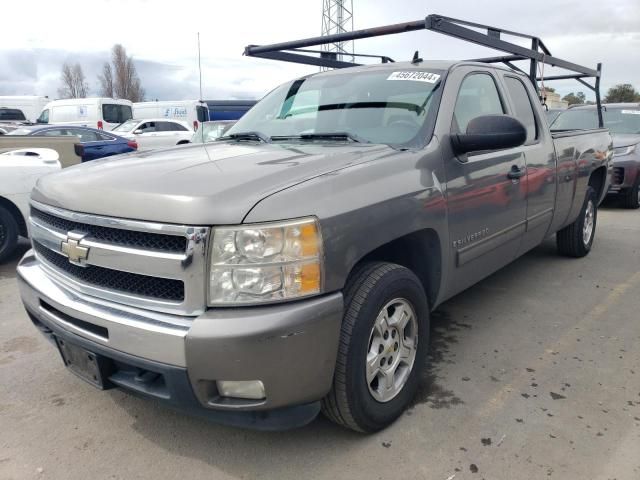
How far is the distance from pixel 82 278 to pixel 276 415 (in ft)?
3.41

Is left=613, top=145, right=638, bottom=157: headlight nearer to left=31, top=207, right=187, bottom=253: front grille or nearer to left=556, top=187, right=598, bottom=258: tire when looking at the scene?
left=556, top=187, right=598, bottom=258: tire

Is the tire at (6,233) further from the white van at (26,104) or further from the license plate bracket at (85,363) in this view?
the white van at (26,104)

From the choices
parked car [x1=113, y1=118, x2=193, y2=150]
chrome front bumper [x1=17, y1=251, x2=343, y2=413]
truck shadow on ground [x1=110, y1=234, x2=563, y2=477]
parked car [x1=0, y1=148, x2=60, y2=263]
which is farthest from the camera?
parked car [x1=113, y1=118, x2=193, y2=150]

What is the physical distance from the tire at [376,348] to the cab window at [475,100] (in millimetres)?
1149

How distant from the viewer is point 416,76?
10.6 ft

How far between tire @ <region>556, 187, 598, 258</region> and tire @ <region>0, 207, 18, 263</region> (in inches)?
224

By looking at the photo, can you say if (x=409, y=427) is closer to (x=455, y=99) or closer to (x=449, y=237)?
(x=449, y=237)

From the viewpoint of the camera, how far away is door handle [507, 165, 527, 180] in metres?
3.46

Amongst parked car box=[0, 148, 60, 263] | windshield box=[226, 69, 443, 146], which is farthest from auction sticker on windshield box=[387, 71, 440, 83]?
parked car box=[0, 148, 60, 263]

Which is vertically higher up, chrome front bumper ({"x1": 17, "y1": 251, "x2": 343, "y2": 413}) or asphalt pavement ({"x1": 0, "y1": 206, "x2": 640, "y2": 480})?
chrome front bumper ({"x1": 17, "y1": 251, "x2": 343, "y2": 413})

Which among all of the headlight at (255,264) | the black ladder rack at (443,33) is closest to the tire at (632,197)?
the black ladder rack at (443,33)

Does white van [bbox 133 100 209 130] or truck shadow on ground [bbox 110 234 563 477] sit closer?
truck shadow on ground [bbox 110 234 563 477]

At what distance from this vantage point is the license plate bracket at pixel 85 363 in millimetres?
2191

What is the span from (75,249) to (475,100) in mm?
2556
